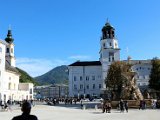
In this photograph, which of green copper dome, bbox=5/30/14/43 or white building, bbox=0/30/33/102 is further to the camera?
green copper dome, bbox=5/30/14/43

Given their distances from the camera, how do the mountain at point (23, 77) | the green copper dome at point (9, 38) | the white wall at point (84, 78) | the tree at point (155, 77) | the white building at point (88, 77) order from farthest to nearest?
the mountain at point (23, 77)
the white wall at point (84, 78)
the white building at point (88, 77)
the green copper dome at point (9, 38)
the tree at point (155, 77)

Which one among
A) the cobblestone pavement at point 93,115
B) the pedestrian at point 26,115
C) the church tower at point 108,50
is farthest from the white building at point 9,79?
the pedestrian at point 26,115

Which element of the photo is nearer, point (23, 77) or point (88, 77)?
point (88, 77)

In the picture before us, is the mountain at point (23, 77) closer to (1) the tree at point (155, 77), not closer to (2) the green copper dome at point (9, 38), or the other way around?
(2) the green copper dome at point (9, 38)

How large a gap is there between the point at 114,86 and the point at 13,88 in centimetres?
3919

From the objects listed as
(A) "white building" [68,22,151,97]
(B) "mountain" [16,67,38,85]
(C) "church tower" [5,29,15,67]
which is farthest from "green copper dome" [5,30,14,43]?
(A) "white building" [68,22,151,97]

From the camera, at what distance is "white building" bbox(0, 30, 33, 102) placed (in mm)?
77312

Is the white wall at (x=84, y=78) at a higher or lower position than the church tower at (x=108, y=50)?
lower

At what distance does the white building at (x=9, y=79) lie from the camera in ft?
Result: 254

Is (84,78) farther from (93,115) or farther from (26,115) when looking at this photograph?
(26,115)

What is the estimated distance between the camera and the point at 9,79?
8962 cm

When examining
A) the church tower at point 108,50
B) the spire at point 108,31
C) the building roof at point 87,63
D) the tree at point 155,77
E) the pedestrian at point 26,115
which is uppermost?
the spire at point 108,31

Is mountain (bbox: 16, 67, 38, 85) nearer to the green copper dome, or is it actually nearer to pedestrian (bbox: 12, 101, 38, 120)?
the green copper dome

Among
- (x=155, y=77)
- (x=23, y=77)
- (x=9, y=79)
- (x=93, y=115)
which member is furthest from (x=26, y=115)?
(x=23, y=77)
